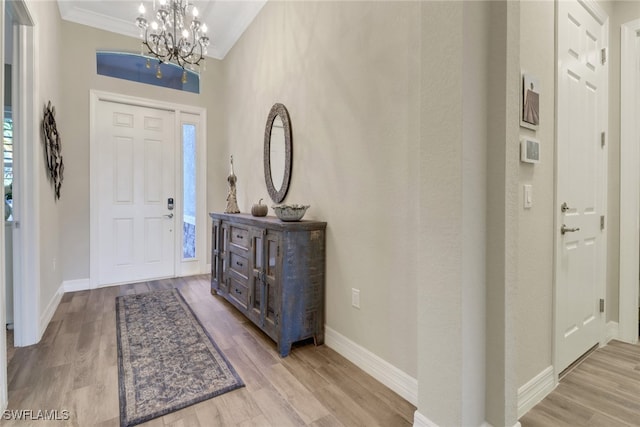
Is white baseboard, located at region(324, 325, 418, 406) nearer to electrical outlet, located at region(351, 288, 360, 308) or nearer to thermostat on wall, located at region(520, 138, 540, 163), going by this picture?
electrical outlet, located at region(351, 288, 360, 308)

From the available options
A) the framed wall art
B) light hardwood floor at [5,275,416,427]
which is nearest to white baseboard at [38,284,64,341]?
light hardwood floor at [5,275,416,427]

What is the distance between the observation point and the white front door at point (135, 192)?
3.94 metres

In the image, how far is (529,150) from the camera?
1521 mm

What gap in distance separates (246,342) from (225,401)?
72cm

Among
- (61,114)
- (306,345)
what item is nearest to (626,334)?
(306,345)

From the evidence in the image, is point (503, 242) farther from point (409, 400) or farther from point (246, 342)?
point (246, 342)

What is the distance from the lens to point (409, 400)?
1.69 metres

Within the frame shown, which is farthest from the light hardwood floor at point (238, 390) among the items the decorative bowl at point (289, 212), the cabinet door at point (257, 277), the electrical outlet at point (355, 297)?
the decorative bowl at point (289, 212)

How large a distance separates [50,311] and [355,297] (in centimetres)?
288

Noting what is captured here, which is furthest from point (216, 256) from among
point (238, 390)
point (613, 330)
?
point (613, 330)

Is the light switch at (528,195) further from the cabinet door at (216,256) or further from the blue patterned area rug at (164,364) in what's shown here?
the cabinet door at (216,256)

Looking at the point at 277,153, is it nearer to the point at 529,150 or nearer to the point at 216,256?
the point at 216,256

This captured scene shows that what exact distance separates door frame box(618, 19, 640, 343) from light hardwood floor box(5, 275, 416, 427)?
2082 mm

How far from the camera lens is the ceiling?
11.7 feet
